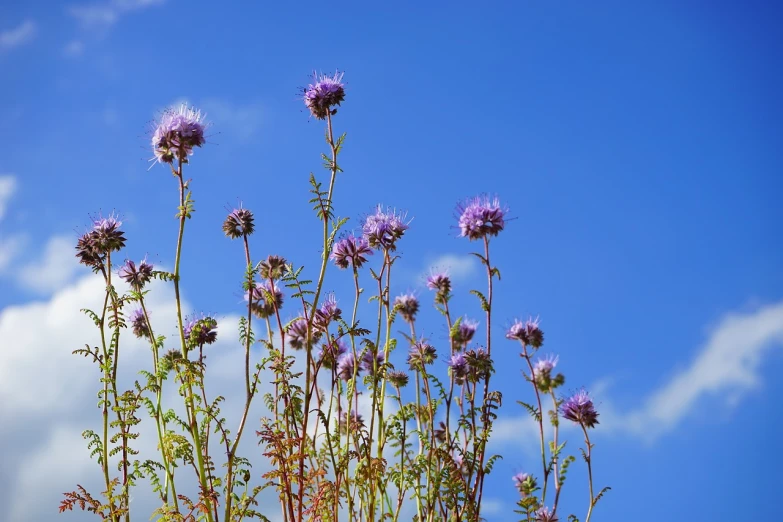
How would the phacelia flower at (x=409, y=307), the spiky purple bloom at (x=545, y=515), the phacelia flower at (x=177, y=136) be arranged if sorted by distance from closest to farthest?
1. the phacelia flower at (x=177, y=136)
2. the spiky purple bloom at (x=545, y=515)
3. the phacelia flower at (x=409, y=307)

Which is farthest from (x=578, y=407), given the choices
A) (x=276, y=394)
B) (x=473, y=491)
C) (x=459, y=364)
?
(x=276, y=394)

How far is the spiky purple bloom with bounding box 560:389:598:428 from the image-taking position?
7.80 meters

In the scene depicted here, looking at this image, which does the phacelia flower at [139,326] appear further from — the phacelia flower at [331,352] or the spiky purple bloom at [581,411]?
the spiky purple bloom at [581,411]

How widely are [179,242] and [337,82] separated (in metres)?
2.19

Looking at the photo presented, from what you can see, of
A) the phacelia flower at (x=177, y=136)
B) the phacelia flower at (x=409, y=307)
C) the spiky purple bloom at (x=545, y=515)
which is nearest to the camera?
the phacelia flower at (x=177, y=136)

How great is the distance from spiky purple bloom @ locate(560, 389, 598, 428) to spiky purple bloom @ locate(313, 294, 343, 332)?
10.1ft

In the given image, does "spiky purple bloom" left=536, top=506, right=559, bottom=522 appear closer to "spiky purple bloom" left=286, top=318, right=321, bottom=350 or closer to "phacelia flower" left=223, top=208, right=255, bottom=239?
"spiky purple bloom" left=286, top=318, right=321, bottom=350

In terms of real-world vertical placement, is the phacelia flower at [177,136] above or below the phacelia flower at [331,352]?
above

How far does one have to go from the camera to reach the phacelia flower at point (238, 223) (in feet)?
20.7

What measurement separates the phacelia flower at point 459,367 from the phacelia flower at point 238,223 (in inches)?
92.3

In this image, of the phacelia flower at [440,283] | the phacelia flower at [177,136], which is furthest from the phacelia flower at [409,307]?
the phacelia flower at [177,136]

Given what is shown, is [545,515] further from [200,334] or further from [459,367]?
[200,334]

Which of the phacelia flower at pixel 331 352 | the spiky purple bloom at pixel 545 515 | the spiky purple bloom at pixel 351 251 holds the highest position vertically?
the spiky purple bloom at pixel 351 251

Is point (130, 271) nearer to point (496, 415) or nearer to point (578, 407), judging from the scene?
point (496, 415)
